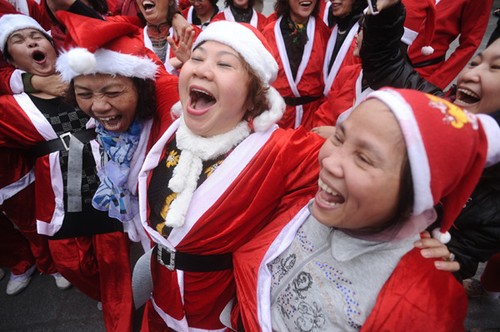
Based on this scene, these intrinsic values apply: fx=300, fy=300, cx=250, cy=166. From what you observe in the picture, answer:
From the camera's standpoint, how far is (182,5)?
4559 mm

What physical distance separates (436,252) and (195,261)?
0.87m

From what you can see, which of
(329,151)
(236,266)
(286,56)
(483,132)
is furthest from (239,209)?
(286,56)

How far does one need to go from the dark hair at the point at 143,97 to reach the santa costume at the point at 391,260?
0.89 metres

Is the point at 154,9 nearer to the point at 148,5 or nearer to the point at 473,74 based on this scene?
the point at 148,5

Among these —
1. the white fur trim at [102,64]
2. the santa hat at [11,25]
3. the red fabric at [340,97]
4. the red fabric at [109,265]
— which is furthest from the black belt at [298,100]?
the santa hat at [11,25]

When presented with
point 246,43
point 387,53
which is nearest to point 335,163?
point 246,43

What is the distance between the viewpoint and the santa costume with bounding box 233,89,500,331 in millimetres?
704

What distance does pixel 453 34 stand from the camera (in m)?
2.54

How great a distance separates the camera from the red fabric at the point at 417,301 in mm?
782

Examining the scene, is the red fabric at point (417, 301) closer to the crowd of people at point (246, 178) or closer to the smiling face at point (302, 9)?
the crowd of people at point (246, 178)

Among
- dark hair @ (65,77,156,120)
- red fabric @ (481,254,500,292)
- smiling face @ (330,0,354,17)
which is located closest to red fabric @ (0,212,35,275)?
dark hair @ (65,77,156,120)

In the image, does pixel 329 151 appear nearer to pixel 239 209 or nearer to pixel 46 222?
pixel 239 209

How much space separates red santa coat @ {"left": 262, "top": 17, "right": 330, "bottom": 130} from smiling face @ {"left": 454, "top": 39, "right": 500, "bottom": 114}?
1.57 m

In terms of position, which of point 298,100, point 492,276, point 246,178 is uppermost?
point 246,178
